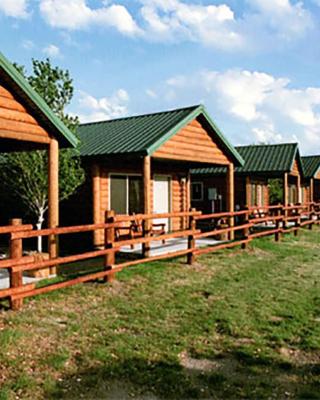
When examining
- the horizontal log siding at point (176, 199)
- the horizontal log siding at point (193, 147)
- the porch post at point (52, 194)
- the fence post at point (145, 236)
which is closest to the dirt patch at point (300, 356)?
the porch post at point (52, 194)

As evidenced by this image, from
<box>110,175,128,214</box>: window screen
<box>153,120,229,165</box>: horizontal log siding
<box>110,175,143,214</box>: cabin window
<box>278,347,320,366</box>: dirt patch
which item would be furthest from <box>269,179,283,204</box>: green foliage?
<box>278,347,320,366</box>: dirt patch

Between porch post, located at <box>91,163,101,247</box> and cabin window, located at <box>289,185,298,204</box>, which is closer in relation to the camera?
porch post, located at <box>91,163,101,247</box>

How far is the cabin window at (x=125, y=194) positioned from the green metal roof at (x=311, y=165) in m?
16.5

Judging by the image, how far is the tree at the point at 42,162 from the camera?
11039mm

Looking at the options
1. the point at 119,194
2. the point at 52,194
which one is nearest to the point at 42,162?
the point at 52,194

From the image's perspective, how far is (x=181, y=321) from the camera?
6.84 meters

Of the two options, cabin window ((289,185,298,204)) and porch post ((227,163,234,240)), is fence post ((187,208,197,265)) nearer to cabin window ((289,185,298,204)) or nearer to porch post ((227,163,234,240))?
porch post ((227,163,234,240))

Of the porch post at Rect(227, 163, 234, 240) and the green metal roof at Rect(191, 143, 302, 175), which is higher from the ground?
the green metal roof at Rect(191, 143, 302, 175)

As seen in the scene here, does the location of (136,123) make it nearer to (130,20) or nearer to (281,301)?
(130,20)

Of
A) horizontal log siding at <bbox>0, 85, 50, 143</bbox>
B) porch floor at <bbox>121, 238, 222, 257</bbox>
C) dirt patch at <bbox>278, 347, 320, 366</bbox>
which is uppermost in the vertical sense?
horizontal log siding at <bbox>0, 85, 50, 143</bbox>

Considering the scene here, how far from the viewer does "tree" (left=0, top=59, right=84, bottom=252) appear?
11039mm

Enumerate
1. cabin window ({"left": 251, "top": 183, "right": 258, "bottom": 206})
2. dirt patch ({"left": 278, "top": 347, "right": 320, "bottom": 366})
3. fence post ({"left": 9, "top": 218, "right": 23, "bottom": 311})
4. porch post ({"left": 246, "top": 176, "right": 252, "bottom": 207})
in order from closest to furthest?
1. dirt patch ({"left": 278, "top": 347, "right": 320, "bottom": 366})
2. fence post ({"left": 9, "top": 218, "right": 23, "bottom": 311})
3. porch post ({"left": 246, "top": 176, "right": 252, "bottom": 207})
4. cabin window ({"left": 251, "top": 183, "right": 258, "bottom": 206})

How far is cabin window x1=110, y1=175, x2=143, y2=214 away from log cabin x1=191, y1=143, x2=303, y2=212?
709 cm

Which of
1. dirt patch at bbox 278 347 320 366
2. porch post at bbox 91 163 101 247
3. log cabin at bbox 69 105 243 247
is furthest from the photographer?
porch post at bbox 91 163 101 247
